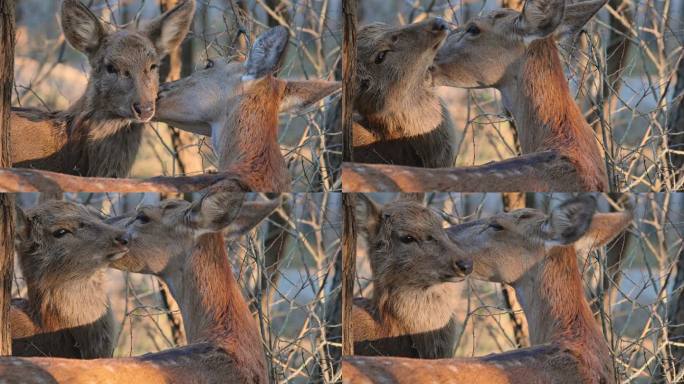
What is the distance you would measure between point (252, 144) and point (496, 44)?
86 cm

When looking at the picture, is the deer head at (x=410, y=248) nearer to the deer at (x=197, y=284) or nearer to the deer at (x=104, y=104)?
the deer at (x=197, y=284)

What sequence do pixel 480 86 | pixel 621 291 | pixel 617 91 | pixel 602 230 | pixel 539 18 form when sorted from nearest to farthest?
pixel 539 18, pixel 480 86, pixel 602 230, pixel 617 91, pixel 621 291

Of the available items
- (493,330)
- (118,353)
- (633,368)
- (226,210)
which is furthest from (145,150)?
(633,368)

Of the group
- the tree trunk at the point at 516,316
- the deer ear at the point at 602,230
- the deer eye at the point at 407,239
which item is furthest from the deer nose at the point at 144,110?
the deer ear at the point at 602,230

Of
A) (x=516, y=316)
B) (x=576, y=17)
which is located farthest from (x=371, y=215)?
(x=576, y=17)

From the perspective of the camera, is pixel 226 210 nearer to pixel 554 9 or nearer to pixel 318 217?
pixel 318 217

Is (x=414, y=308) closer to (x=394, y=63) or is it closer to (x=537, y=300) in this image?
(x=537, y=300)

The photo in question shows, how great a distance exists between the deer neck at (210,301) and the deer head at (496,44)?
95 centimetres

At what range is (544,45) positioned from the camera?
4797 millimetres

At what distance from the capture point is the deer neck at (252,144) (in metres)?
4.97

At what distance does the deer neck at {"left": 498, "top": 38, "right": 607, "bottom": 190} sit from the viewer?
480 centimetres

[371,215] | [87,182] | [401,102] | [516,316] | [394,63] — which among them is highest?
[394,63]

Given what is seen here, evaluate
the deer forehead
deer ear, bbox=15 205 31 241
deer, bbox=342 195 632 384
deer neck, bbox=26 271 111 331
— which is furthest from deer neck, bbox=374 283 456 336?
deer ear, bbox=15 205 31 241

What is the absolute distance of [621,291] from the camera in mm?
5348
